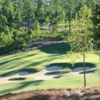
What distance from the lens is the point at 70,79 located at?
153 ft

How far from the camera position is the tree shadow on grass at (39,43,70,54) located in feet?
262

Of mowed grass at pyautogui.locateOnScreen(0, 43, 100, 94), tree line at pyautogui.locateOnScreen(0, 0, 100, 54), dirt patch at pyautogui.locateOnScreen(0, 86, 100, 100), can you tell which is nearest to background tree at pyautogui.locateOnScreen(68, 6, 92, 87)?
mowed grass at pyautogui.locateOnScreen(0, 43, 100, 94)

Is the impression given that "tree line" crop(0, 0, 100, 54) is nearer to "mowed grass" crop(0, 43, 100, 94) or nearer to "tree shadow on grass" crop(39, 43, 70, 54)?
"tree shadow on grass" crop(39, 43, 70, 54)

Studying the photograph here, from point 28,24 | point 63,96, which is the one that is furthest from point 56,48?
point 63,96

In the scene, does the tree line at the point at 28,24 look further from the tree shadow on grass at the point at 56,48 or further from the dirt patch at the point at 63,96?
the dirt patch at the point at 63,96

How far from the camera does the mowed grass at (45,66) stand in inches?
1713

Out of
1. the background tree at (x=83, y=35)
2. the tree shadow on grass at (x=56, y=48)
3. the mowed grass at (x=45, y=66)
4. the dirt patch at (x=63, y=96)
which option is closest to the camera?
the dirt patch at (x=63, y=96)

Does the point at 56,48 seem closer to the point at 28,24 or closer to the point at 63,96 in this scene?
the point at 28,24

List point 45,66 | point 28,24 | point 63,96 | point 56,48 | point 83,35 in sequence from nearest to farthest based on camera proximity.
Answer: point 63,96 → point 83,35 → point 45,66 → point 56,48 → point 28,24

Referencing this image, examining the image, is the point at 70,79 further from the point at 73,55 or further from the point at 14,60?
the point at 14,60

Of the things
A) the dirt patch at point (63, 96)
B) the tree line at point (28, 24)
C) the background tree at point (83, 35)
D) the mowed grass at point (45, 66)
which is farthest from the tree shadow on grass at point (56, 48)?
the dirt patch at point (63, 96)

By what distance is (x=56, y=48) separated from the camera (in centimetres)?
8331

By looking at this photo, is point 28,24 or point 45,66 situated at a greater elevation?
point 28,24

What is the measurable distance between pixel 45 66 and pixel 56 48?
73.5ft
